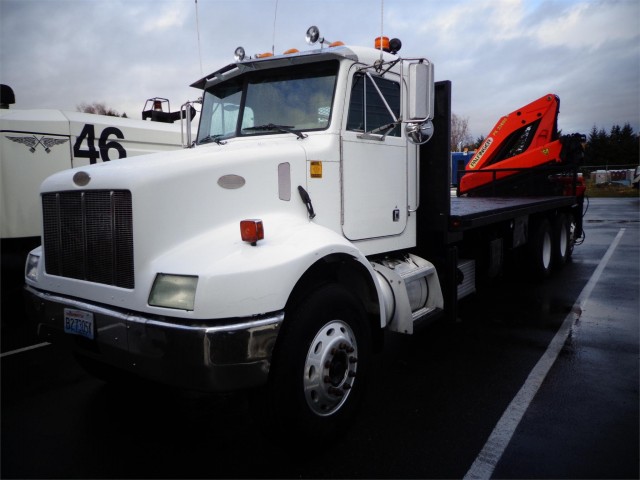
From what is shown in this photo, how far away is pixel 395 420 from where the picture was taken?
334 centimetres

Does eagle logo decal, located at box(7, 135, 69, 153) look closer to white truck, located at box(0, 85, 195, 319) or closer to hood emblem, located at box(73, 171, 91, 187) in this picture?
white truck, located at box(0, 85, 195, 319)

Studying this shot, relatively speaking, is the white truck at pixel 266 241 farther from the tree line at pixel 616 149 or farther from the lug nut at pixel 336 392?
the tree line at pixel 616 149

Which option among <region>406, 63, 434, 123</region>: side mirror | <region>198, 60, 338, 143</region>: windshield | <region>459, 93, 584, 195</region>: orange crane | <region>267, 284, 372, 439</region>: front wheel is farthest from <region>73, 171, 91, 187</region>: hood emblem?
<region>459, 93, 584, 195</region>: orange crane

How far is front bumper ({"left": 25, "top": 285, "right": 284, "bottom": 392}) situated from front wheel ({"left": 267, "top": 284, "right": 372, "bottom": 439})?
0.17 metres

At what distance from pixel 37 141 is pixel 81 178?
4404 mm

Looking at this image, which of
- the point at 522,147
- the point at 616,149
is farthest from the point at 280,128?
the point at 616,149

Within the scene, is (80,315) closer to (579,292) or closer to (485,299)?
(485,299)

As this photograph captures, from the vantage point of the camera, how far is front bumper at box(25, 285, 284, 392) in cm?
237

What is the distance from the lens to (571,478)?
2637 mm

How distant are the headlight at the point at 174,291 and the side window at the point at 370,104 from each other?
185cm

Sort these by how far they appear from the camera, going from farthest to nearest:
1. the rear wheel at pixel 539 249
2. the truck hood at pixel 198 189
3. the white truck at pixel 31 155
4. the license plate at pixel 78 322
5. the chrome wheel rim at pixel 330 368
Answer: the rear wheel at pixel 539 249 < the white truck at pixel 31 155 < the chrome wheel rim at pixel 330 368 < the license plate at pixel 78 322 < the truck hood at pixel 198 189

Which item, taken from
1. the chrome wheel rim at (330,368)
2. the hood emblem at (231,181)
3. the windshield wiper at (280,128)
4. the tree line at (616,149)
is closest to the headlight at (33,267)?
the hood emblem at (231,181)

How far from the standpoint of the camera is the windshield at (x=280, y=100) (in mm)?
3596

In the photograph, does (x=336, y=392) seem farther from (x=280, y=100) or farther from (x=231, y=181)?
(x=280, y=100)
